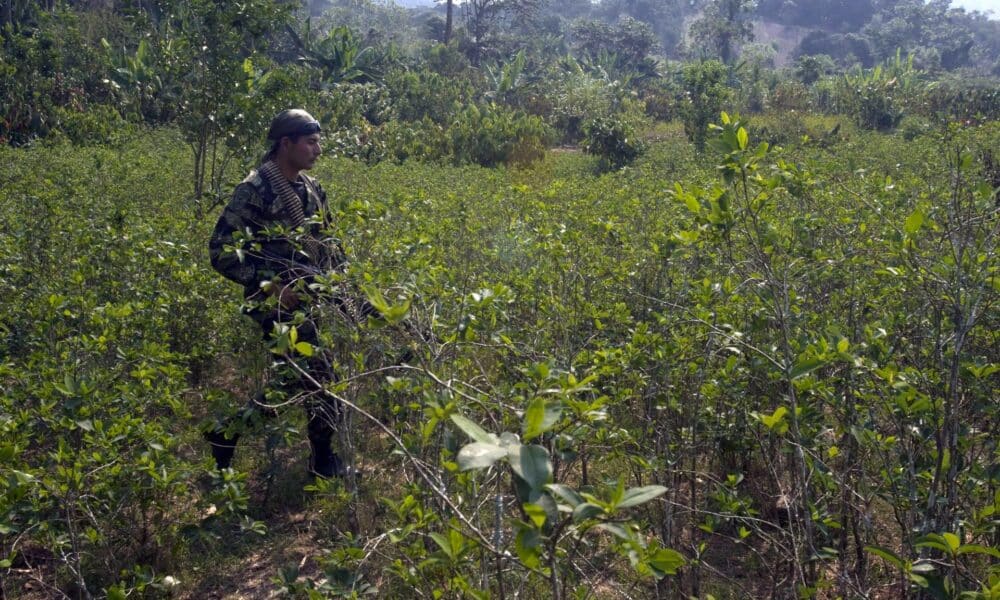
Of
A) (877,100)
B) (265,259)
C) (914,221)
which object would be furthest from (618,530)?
(877,100)

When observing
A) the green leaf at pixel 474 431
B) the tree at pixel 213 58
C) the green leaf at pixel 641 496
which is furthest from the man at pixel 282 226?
the tree at pixel 213 58

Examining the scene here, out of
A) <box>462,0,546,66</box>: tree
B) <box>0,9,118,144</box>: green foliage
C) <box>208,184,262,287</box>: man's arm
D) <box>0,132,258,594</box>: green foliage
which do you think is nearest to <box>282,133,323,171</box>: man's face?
<box>208,184,262,287</box>: man's arm

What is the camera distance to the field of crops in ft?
6.32

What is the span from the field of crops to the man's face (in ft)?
1.04

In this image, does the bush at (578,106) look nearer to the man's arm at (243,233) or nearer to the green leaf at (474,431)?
the man's arm at (243,233)

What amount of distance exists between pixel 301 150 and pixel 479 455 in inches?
100

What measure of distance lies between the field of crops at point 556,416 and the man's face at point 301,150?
0.32 meters

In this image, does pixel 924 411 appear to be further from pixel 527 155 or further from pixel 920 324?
pixel 527 155

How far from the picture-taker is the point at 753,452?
3.42 meters

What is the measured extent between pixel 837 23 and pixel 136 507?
316ft

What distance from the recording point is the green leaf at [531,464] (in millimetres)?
1088

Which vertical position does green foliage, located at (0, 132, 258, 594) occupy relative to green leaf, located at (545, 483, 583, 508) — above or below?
below

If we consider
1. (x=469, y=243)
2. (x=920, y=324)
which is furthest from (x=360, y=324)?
(x=469, y=243)

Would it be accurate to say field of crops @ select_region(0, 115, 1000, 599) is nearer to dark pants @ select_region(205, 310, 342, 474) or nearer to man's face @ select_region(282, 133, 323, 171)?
dark pants @ select_region(205, 310, 342, 474)
